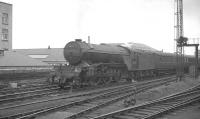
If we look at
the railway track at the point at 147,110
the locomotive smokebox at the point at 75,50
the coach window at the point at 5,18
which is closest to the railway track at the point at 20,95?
the locomotive smokebox at the point at 75,50

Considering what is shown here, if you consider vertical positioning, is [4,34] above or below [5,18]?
below

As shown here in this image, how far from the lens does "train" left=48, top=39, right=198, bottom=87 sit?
17.6 metres

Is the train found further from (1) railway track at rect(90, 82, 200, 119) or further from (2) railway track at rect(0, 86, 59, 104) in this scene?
(1) railway track at rect(90, 82, 200, 119)

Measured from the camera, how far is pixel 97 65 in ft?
Answer: 60.3

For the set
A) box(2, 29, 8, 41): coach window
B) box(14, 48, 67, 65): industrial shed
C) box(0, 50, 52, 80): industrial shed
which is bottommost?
box(0, 50, 52, 80): industrial shed

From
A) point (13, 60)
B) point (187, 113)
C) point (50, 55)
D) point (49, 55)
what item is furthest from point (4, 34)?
point (187, 113)

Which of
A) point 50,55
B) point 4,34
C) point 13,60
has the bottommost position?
point 13,60

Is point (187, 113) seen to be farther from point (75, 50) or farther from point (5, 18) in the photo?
point (5, 18)

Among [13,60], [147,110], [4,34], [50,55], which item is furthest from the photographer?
[50,55]

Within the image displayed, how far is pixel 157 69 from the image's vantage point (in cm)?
2881

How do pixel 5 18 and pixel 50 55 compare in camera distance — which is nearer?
pixel 5 18

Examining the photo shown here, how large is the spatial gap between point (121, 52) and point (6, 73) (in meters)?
9.93

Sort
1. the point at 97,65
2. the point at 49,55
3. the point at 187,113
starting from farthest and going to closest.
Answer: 1. the point at 49,55
2. the point at 97,65
3. the point at 187,113

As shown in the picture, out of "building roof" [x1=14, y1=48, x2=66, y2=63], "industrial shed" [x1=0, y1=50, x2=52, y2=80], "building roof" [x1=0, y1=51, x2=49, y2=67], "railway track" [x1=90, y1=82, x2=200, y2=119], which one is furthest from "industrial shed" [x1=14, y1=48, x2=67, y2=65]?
"railway track" [x1=90, y1=82, x2=200, y2=119]
